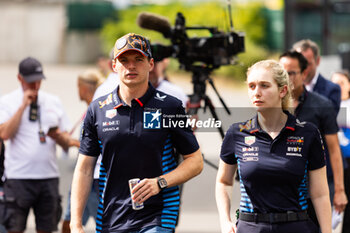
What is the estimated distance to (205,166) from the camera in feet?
23.5

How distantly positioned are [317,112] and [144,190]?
207 cm

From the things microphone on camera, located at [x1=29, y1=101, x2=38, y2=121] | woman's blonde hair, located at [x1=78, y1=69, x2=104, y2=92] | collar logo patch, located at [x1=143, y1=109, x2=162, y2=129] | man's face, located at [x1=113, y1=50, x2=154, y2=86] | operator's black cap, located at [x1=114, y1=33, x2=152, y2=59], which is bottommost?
microphone on camera, located at [x1=29, y1=101, x2=38, y2=121]

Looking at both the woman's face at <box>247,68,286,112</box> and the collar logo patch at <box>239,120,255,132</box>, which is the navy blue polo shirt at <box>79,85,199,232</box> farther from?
the woman's face at <box>247,68,286,112</box>

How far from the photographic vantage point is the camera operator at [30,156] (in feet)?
20.3

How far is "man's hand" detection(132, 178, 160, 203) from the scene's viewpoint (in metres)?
3.77

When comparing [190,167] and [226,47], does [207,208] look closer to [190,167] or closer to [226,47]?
[226,47]

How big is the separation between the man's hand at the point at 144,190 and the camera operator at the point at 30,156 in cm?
253

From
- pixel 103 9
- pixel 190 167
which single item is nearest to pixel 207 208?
pixel 190 167

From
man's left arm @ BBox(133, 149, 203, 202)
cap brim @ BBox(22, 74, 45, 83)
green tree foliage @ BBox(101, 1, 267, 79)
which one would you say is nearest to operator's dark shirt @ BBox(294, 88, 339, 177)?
man's left arm @ BBox(133, 149, 203, 202)

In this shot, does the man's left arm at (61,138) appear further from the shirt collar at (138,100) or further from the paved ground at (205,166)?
the shirt collar at (138,100)

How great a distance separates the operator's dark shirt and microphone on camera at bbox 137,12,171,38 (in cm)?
129

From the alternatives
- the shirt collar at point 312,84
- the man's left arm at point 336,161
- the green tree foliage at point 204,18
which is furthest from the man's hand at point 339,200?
the green tree foliage at point 204,18

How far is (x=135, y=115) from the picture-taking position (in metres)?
3.94

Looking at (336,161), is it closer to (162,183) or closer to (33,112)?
(162,183)
